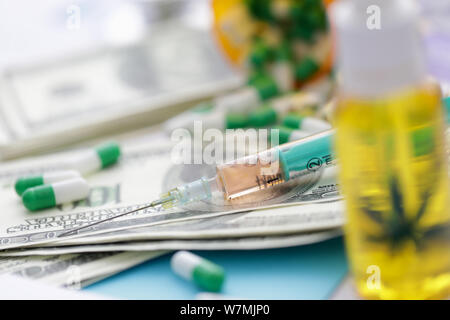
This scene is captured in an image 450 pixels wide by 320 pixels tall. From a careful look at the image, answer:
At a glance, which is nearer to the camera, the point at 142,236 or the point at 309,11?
the point at 142,236

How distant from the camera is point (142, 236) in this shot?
0.50 metres

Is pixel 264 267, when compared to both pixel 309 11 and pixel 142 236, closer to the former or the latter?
pixel 142 236

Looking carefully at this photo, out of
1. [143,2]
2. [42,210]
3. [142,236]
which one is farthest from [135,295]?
[143,2]

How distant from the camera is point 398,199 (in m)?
0.40

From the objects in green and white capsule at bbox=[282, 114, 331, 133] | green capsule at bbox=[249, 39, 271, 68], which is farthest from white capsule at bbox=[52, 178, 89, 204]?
green capsule at bbox=[249, 39, 271, 68]

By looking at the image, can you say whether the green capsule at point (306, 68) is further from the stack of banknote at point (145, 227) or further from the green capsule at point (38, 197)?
the green capsule at point (38, 197)

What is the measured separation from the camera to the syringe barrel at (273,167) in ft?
1.80

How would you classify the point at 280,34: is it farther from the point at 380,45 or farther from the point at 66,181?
the point at 380,45

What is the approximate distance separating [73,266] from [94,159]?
0.19 metres

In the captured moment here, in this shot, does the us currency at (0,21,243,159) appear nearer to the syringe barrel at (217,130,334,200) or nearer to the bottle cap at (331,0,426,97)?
the syringe barrel at (217,130,334,200)

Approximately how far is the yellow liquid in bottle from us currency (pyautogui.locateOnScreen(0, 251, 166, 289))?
0.18m

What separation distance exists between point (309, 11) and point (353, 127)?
0.48 meters

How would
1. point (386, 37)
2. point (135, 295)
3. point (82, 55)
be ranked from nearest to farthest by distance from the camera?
1. point (386, 37)
2. point (135, 295)
3. point (82, 55)
